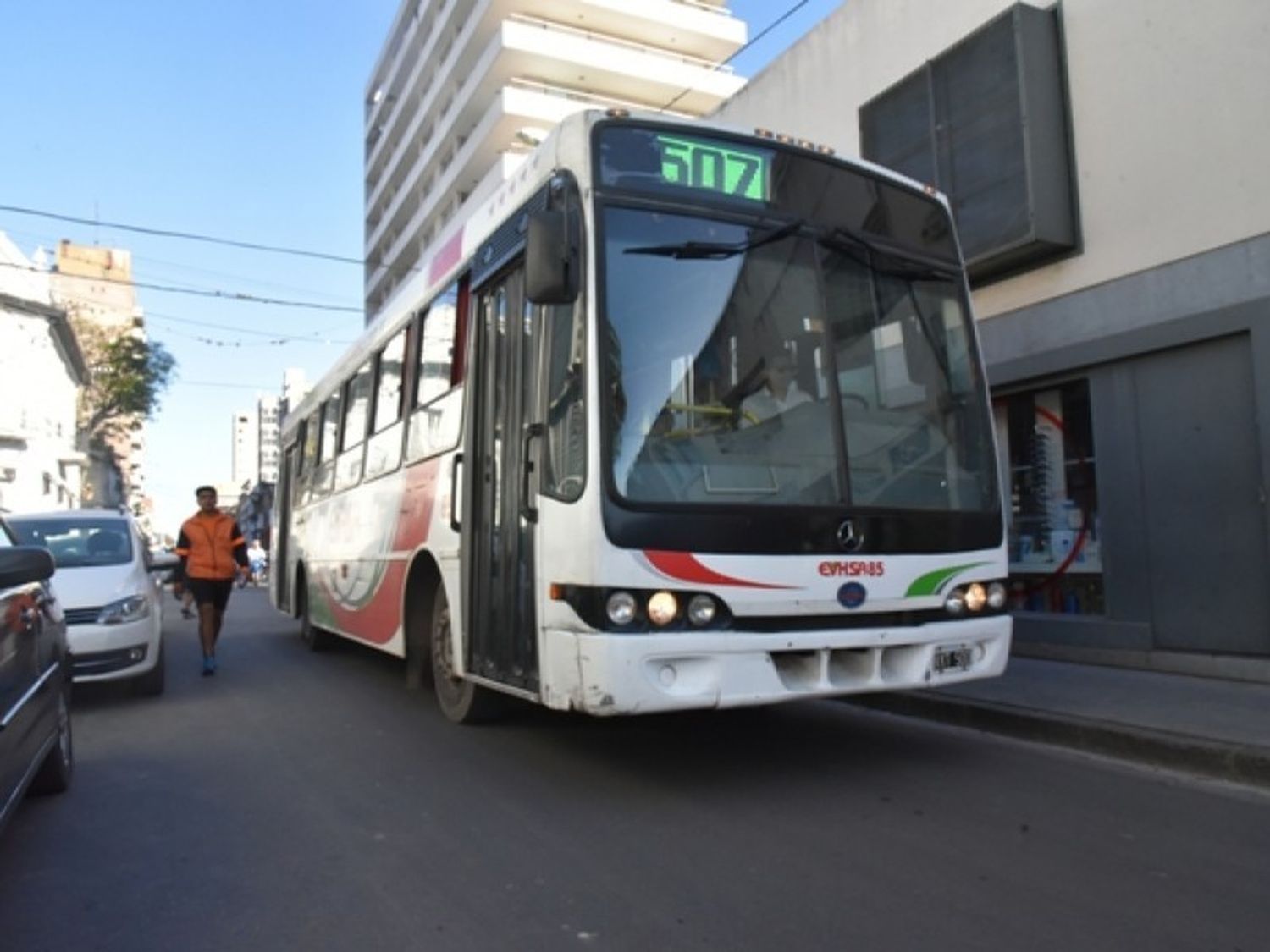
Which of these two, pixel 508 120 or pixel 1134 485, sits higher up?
pixel 508 120

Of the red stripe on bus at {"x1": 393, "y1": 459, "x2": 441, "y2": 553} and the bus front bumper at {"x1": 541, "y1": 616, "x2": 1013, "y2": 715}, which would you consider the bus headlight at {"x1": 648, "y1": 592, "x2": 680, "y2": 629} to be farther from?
the red stripe on bus at {"x1": 393, "y1": 459, "x2": 441, "y2": 553}

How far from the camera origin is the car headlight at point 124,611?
720cm

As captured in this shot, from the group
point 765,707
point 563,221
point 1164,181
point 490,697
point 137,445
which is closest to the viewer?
point 563,221

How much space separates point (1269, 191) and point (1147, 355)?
4.72ft

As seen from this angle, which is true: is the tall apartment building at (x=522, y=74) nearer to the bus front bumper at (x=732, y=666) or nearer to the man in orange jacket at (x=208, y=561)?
the man in orange jacket at (x=208, y=561)

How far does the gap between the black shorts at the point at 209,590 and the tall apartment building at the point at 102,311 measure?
47.7 m

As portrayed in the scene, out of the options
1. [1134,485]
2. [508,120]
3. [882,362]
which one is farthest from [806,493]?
[508,120]

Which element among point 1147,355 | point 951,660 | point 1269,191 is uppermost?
point 1269,191

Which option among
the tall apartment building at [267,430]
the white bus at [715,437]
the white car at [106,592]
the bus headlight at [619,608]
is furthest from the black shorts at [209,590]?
the tall apartment building at [267,430]

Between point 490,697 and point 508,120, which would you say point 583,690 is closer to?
point 490,697

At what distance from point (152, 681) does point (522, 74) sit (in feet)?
117

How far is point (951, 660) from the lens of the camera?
15.8 feet

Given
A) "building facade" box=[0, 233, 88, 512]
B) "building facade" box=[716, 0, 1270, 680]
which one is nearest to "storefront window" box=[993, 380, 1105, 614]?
"building facade" box=[716, 0, 1270, 680]

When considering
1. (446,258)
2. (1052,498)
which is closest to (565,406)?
(446,258)
